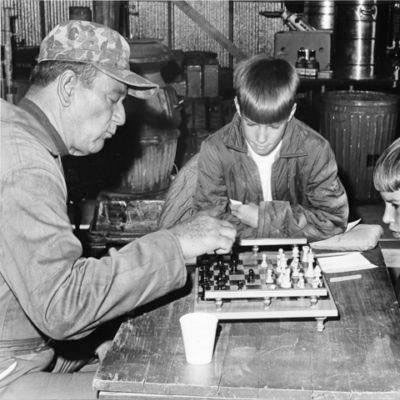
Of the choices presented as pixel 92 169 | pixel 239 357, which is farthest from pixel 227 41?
pixel 239 357

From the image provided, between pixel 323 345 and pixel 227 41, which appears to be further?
pixel 227 41

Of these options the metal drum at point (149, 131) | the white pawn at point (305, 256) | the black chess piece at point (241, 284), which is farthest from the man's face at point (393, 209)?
the metal drum at point (149, 131)

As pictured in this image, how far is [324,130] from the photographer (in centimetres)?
638

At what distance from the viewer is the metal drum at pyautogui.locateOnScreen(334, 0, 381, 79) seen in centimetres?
734

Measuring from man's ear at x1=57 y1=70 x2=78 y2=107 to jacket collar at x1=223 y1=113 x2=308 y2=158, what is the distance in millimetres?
1196

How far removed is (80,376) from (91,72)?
3.57ft

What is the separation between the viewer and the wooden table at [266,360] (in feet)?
5.75

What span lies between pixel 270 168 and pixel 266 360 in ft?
5.11

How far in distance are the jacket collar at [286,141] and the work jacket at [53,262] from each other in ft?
4.34

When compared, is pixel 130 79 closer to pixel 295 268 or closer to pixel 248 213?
pixel 295 268

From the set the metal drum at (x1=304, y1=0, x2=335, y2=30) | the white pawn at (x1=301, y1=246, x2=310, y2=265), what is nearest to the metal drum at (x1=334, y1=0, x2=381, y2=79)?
the metal drum at (x1=304, y1=0, x2=335, y2=30)

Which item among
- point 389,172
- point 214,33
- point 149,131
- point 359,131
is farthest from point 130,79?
point 214,33

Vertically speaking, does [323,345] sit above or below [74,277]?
below

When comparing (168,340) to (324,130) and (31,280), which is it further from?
(324,130)
